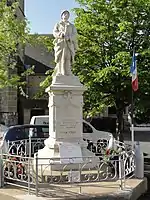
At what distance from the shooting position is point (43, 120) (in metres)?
21.4

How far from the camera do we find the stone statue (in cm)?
1136

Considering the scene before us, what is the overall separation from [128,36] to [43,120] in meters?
7.62

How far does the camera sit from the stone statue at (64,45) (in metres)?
11.4

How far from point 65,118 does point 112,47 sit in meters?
5.80

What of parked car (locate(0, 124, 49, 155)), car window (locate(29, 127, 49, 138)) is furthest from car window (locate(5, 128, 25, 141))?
car window (locate(29, 127, 49, 138))

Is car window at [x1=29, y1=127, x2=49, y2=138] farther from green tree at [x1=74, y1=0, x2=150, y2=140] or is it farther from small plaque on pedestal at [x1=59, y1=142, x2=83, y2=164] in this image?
small plaque on pedestal at [x1=59, y1=142, x2=83, y2=164]

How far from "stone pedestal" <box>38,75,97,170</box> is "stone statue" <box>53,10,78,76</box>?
348mm

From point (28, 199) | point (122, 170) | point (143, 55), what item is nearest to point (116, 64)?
point (143, 55)

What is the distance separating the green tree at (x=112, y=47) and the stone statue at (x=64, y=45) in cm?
395

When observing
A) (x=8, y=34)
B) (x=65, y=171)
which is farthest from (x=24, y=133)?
(x=8, y=34)

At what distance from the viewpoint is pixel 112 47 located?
52.4 feet

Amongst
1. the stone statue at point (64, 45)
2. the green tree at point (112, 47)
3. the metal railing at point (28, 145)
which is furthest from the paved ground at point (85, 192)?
the green tree at point (112, 47)

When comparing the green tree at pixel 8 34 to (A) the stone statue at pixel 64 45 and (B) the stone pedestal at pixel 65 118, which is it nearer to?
(A) the stone statue at pixel 64 45

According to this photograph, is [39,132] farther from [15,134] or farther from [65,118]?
[65,118]
